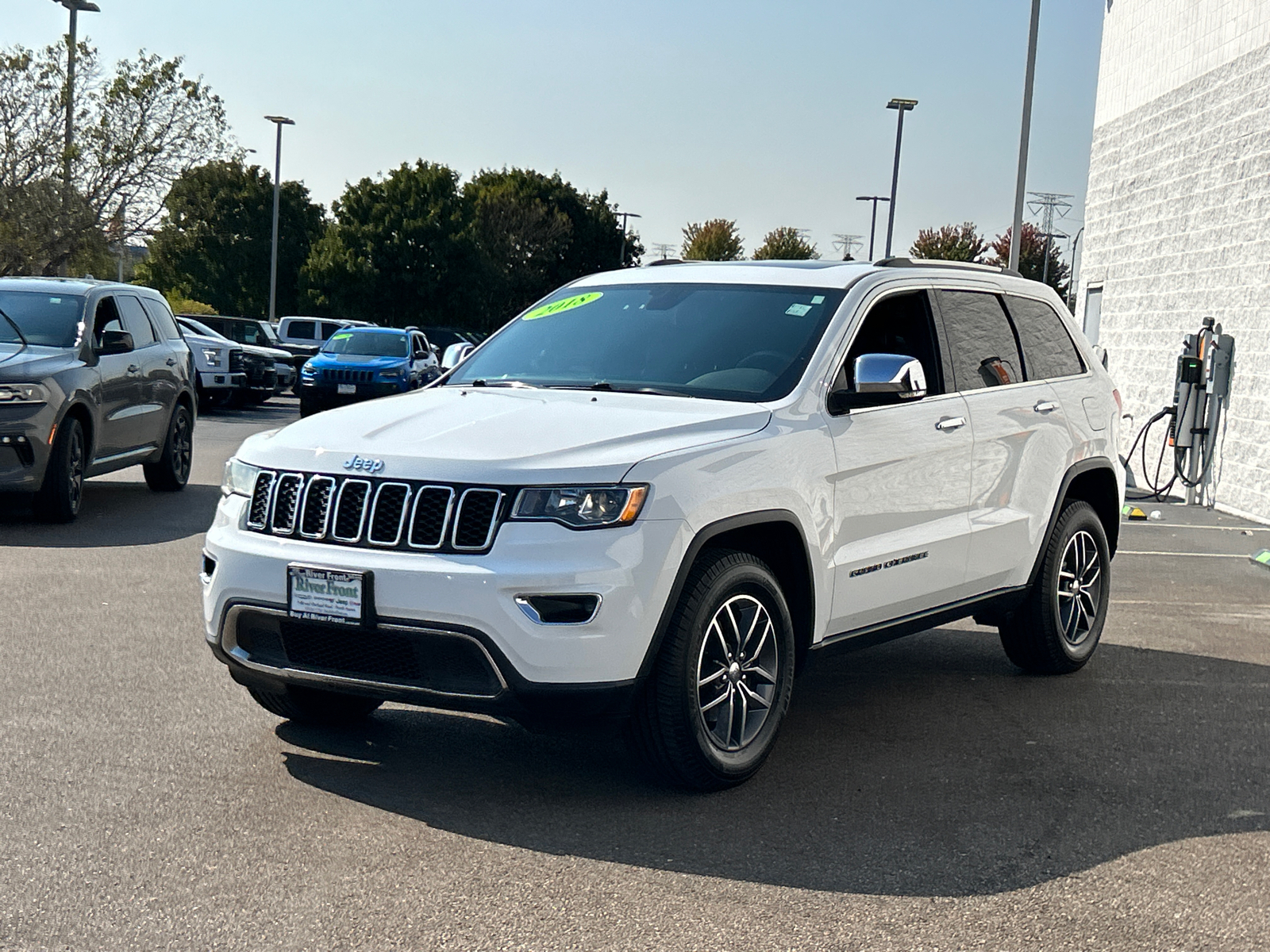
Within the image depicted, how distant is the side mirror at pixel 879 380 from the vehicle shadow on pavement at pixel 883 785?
132 cm

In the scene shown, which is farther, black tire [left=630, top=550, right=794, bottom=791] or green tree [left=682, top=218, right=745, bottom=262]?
green tree [left=682, top=218, right=745, bottom=262]

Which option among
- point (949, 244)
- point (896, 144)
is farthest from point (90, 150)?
point (949, 244)

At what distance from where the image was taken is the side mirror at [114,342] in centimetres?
1205

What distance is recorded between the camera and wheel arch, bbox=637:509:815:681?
481 centimetres

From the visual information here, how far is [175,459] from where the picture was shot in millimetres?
13922

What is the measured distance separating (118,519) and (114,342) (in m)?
1.41

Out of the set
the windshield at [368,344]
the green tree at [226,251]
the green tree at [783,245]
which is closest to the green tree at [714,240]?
the green tree at [783,245]

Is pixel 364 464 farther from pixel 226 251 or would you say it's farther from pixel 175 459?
pixel 226 251

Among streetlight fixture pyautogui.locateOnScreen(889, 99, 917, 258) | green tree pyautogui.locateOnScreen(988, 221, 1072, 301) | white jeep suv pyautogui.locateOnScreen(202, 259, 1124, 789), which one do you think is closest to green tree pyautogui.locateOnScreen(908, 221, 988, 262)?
green tree pyautogui.locateOnScreen(988, 221, 1072, 301)

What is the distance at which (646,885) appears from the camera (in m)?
4.22

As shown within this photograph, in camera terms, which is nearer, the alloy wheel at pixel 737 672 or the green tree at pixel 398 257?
the alloy wheel at pixel 737 672

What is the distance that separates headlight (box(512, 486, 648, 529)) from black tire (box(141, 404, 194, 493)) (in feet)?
32.2

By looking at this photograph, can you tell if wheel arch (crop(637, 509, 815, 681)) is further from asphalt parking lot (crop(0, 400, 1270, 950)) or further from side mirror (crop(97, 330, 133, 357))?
side mirror (crop(97, 330, 133, 357))

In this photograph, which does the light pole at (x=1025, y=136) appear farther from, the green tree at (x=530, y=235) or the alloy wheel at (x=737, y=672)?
the green tree at (x=530, y=235)
